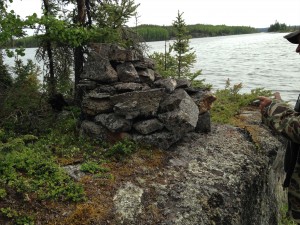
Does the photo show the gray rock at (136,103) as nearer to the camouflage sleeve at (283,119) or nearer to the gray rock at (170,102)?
the gray rock at (170,102)

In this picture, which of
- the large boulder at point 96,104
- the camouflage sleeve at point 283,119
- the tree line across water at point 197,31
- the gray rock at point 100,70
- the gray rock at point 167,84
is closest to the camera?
the camouflage sleeve at point 283,119

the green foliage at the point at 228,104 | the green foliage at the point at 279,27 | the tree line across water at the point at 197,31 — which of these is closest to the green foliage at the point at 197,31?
the tree line across water at the point at 197,31

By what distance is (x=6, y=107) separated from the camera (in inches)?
323

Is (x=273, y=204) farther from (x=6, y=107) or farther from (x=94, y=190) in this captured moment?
(x=6, y=107)

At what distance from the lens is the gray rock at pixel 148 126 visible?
6922mm

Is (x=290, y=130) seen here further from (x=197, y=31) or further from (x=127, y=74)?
(x=197, y=31)

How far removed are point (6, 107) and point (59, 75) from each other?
10.6ft

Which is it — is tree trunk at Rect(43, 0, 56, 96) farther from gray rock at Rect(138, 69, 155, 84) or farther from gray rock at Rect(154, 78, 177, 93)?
gray rock at Rect(154, 78, 177, 93)

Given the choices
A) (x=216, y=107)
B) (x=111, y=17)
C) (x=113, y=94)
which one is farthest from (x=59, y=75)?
(x=216, y=107)

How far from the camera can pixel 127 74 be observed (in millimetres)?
7848

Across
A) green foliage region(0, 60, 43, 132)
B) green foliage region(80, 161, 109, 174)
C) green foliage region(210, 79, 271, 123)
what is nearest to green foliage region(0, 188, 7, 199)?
green foliage region(80, 161, 109, 174)

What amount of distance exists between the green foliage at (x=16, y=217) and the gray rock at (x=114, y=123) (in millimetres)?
2876

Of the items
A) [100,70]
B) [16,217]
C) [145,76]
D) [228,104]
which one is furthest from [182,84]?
[16,217]

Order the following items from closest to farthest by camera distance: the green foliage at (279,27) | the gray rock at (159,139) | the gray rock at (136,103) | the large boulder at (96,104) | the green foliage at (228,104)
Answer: the gray rock at (159,139)
the gray rock at (136,103)
the large boulder at (96,104)
the green foliage at (228,104)
the green foliage at (279,27)
